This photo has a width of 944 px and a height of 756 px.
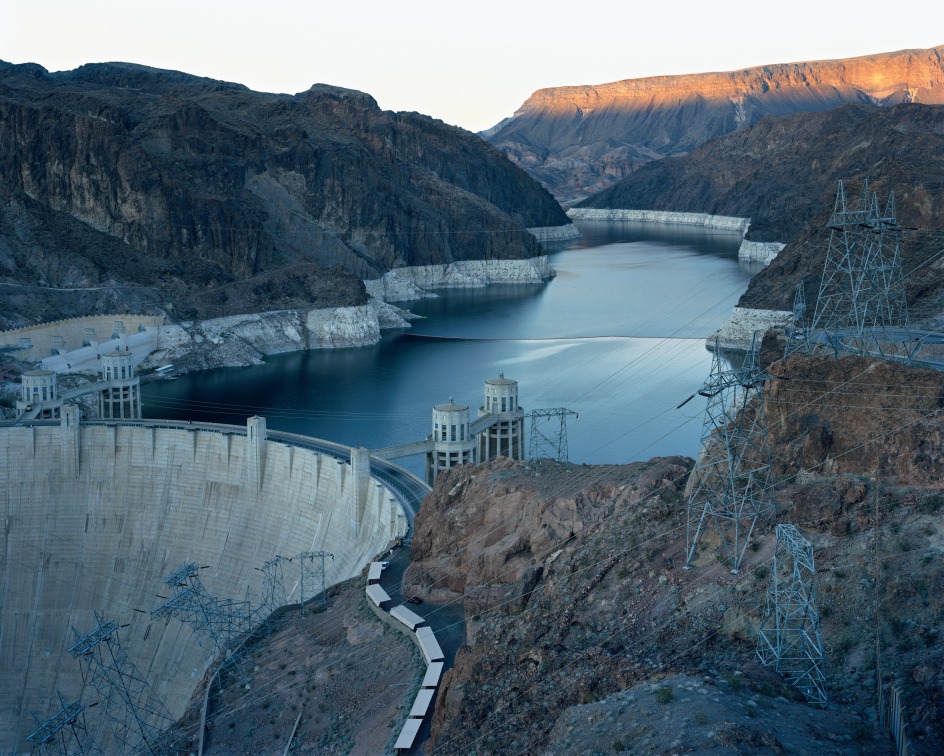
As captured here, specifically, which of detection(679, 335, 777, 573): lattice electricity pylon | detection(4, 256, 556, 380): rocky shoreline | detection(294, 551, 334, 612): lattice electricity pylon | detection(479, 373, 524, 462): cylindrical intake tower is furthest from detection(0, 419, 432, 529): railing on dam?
detection(4, 256, 556, 380): rocky shoreline

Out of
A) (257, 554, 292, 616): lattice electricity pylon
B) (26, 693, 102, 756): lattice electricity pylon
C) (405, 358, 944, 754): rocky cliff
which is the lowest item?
(26, 693, 102, 756): lattice electricity pylon

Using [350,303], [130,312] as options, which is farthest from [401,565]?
[350,303]

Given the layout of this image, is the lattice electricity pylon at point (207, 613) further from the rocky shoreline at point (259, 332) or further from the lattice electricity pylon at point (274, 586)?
the rocky shoreline at point (259, 332)

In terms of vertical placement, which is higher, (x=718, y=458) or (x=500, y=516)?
(x=718, y=458)

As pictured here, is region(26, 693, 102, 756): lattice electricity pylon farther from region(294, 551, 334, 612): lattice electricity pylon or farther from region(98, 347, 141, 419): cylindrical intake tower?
region(98, 347, 141, 419): cylindrical intake tower

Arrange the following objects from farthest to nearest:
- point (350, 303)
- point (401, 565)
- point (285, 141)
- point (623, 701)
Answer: point (285, 141) → point (350, 303) → point (401, 565) → point (623, 701)

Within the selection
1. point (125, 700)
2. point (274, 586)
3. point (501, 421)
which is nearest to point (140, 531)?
point (274, 586)

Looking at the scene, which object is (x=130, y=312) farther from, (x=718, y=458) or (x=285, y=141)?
(x=718, y=458)
